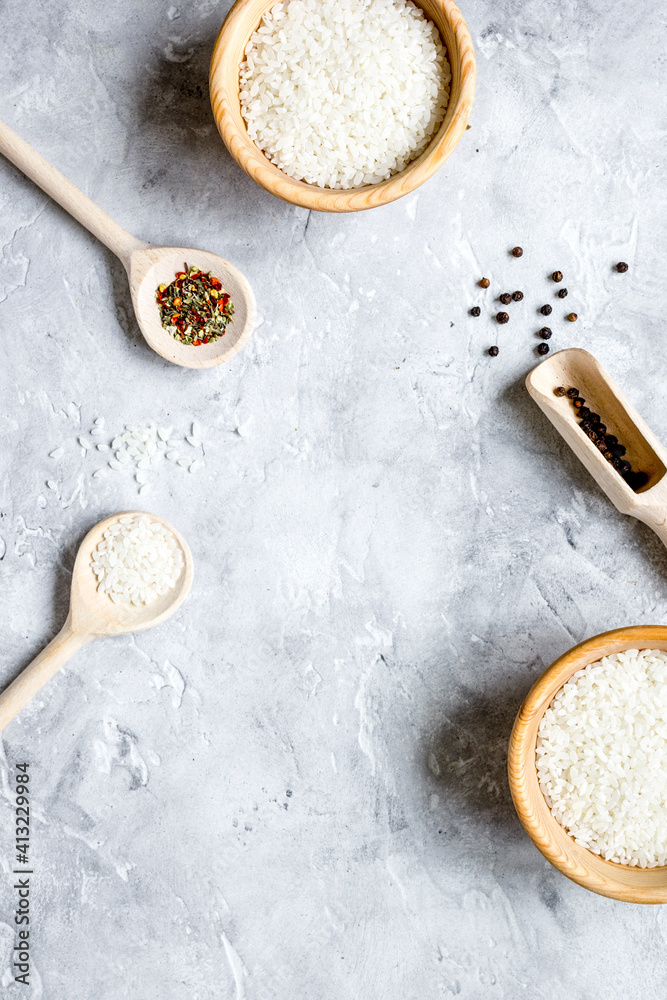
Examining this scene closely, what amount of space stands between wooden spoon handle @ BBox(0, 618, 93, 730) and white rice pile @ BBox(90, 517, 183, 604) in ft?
0.44

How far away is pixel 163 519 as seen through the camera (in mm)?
1691

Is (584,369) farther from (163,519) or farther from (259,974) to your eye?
(259,974)

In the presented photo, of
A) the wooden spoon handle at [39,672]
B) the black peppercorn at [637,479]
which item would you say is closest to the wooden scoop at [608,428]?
the black peppercorn at [637,479]

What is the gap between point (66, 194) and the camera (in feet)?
5.26

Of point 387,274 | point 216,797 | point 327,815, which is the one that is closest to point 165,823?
point 216,797

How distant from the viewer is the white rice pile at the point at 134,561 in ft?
5.30

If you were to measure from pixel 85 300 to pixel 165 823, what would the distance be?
4.33 feet

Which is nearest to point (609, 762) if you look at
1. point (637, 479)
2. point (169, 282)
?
point (637, 479)

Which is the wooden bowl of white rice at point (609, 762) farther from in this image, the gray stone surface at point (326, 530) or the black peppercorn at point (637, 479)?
the black peppercorn at point (637, 479)

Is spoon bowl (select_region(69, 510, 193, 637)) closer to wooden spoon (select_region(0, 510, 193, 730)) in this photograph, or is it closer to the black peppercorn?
wooden spoon (select_region(0, 510, 193, 730))

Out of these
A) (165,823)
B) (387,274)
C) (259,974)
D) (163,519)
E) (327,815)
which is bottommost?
(259,974)

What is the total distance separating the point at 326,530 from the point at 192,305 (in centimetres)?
64

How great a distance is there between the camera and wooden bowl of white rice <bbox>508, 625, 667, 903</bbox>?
1.49 m

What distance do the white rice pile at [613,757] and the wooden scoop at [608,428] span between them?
35 cm
